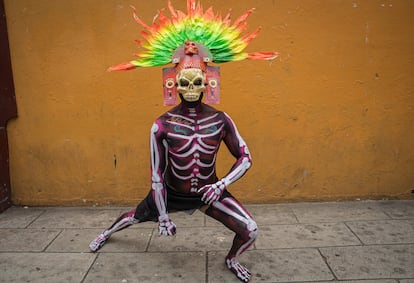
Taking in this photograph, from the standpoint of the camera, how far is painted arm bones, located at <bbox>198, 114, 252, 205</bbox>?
2.98m

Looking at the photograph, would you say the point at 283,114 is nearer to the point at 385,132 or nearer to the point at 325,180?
the point at 325,180

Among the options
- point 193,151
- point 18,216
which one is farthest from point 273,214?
point 18,216

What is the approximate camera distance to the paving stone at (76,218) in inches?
174

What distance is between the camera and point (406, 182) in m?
4.99

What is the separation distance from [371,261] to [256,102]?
7.41 feet

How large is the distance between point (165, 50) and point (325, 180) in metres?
2.95

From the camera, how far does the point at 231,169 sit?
3115mm

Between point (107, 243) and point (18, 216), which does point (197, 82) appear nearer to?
point (107, 243)

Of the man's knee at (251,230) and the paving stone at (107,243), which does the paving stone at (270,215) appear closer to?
the paving stone at (107,243)

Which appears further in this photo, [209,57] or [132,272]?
[132,272]

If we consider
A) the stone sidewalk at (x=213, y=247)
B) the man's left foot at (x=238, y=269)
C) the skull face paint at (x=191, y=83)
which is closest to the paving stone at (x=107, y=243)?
the stone sidewalk at (x=213, y=247)

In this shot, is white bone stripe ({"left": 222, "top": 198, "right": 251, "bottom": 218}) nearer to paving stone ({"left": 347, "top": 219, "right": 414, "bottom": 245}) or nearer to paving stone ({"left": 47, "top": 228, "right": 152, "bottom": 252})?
paving stone ({"left": 47, "top": 228, "right": 152, "bottom": 252})

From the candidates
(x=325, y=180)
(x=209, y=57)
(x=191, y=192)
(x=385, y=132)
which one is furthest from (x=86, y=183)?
(x=385, y=132)

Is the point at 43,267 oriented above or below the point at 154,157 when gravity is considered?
below
